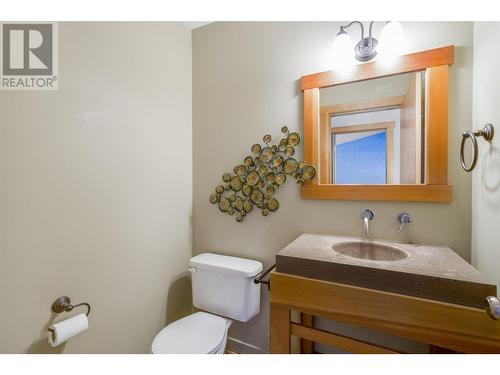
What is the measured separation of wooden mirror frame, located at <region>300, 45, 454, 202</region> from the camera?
3.59 ft

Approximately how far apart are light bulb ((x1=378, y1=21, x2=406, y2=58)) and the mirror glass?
0.12 m

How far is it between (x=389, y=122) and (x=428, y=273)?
2.63ft

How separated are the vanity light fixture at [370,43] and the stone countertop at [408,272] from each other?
3.23ft

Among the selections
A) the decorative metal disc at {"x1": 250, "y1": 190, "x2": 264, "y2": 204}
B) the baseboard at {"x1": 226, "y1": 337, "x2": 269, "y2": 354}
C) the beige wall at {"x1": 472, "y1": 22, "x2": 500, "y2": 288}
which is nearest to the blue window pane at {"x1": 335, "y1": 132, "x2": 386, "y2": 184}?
the beige wall at {"x1": 472, "y1": 22, "x2": 500, "y2": 288}

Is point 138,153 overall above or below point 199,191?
above

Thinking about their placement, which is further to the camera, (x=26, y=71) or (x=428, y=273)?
(x=26, y=71)

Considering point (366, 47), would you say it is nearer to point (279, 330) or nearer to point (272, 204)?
point (272, 204)

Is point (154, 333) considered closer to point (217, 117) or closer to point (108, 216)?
point (108, 216)

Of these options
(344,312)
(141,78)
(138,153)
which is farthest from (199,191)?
(344,312)

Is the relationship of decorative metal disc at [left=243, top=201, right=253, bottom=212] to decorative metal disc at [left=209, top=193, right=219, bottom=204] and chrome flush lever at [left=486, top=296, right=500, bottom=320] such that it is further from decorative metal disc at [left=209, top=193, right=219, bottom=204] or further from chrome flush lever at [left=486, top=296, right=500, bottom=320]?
chrome flush lever at [left=486, top=296, right=500, bottom=320]

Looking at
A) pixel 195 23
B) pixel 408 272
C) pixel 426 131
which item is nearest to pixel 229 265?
pixel 408 272

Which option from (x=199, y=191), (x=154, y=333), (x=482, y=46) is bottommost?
(x=154, y=333)

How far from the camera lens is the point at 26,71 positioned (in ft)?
3.07

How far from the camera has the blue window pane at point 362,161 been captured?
124 centimetres
